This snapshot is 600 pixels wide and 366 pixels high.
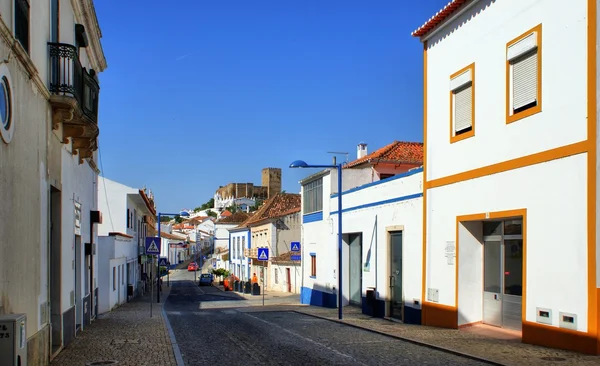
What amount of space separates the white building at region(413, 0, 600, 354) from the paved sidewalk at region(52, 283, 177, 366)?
688 centimetres

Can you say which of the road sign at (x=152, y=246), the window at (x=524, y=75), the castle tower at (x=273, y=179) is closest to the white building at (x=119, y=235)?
the road sign at (x=152, y=246)

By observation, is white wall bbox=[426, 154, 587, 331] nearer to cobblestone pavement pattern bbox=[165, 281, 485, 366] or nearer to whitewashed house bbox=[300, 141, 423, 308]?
cobblestone pavement pattern bbox=[165, 281, 485, 366]

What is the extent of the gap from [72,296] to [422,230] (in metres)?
8.94

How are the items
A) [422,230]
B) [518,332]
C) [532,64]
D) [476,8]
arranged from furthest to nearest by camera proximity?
[422,230], [476,8], [518,332], [532,64]

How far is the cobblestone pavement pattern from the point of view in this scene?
1111 centimetres

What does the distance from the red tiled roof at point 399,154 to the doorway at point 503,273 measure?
10911 millimetres

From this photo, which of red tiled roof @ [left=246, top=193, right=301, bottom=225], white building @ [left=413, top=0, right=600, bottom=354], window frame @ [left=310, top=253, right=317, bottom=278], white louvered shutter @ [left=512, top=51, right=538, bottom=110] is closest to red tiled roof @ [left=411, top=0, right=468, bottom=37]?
white building @ [left=413, top=0, right=600, bottom=354]

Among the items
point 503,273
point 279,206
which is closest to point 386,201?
point 503,273

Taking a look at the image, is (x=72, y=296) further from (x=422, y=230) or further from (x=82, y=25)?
(x=422, y=230)

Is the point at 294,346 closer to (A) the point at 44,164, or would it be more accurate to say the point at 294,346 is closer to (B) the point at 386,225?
(A) the point at 44,164

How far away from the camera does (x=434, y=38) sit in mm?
17391

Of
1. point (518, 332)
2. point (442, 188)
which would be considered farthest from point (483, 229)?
point (518, 332)

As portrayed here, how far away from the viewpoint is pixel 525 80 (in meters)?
13.1

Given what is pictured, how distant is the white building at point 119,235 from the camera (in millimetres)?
27641
